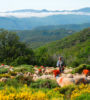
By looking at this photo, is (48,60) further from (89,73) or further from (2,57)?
(89,73)

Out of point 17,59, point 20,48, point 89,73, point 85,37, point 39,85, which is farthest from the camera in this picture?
point 85,37

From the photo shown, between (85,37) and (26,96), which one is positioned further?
(85,37)

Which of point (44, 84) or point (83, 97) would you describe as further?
point (44, 84)

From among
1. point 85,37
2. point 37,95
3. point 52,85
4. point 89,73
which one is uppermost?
point 37,95

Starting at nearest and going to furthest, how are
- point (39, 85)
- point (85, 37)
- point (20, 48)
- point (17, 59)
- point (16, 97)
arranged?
point (16, 97), point (39, 85), point (17, 59), point (20, 48), point (85, 37)

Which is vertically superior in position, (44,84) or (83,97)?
(83,97)

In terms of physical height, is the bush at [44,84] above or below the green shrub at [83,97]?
below

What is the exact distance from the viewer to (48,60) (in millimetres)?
43562

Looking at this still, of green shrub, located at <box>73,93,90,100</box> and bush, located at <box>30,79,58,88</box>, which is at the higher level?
green shrub, located at <box>73,93,90,100</box>

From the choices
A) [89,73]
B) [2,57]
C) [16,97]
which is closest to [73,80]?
[16,97]

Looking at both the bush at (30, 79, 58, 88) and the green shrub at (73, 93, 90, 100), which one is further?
the bush at (30, 79, 58, 88)

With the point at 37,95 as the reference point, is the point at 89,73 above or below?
below

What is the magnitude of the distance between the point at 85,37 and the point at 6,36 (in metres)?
155

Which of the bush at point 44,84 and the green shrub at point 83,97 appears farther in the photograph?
the bush at point 44,84
